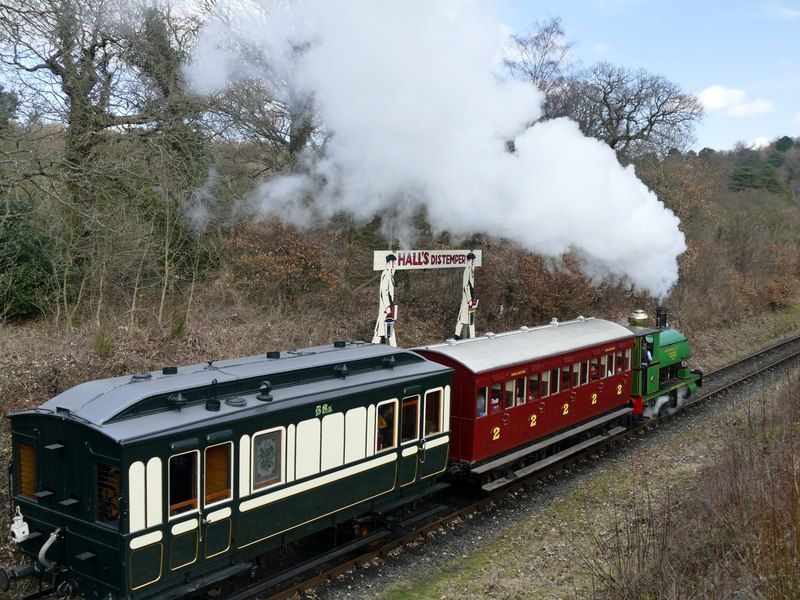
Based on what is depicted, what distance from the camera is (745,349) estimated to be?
27.5 m

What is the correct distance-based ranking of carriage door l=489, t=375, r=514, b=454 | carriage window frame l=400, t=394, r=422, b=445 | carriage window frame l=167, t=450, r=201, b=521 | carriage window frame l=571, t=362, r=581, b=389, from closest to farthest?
1. carriage window frame l=167, t=450, r=201, b=521
2. carriage window frame l=400, t=394, r=422, b=445
3. carriage door l=489, t=375, r=514, b=454
4. carriage window frame l=571, t=362, r=581, b=389

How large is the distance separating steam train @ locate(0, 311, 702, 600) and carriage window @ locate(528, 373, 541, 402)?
5 centimetres

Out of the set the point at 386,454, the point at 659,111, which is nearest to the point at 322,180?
the point at 386,454

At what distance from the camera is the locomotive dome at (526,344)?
37.4 ft

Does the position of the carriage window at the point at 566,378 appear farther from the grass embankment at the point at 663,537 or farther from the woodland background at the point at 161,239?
the woodland background at the point at 161,239

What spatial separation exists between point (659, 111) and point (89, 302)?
28.0 m

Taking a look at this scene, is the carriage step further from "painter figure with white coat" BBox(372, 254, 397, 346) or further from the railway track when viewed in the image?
"painter figure with white coat" BBox(372, 254, 397, 346)

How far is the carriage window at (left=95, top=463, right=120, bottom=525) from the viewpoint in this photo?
6.72 meters

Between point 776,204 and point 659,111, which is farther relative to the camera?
point 776,204

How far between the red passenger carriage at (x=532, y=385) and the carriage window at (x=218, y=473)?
4.55 metres

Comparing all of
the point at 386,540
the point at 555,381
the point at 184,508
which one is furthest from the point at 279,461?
the point at 555,381

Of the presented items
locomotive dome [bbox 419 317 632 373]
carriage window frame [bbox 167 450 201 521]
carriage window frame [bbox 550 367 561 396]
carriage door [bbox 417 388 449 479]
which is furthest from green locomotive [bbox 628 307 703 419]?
carriage window frame [bbox 167 450 201 521]

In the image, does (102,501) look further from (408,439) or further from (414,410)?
(414,410)

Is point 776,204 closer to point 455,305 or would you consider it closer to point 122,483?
point 455,305
